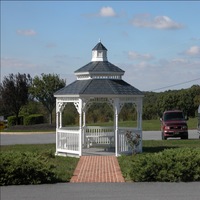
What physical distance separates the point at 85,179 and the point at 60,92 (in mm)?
8307

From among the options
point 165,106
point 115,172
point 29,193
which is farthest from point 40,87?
point 29,193

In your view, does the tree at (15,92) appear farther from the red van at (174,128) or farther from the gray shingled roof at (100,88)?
the gray shingled roof at (100,88)

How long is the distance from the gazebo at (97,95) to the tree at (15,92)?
25335 mm

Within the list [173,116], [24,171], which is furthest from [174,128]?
[24,171]

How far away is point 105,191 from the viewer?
37.4 feet

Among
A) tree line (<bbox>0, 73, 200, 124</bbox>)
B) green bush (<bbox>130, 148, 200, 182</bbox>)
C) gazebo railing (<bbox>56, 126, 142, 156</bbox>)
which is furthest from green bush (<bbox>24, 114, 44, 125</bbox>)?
green bush (<bbox>130, 148, 200, 182</bbox>)

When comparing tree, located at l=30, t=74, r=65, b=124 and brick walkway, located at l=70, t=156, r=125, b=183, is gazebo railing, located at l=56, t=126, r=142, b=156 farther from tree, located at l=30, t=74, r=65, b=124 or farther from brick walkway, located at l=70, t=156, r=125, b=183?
tree, located at l=30, t=74, r=65, b=124

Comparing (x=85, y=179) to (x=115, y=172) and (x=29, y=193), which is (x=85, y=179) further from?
(x=29, y=193)

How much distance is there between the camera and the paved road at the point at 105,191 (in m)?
10.7

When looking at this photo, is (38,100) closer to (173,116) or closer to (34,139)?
(34,139)

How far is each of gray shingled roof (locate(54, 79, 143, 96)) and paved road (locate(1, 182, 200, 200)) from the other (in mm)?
8065

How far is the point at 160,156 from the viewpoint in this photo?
13414 millimetres

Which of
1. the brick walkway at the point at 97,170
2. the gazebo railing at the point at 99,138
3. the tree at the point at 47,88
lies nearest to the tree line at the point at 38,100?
the tree at the point at 47,88

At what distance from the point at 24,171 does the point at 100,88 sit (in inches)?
336
